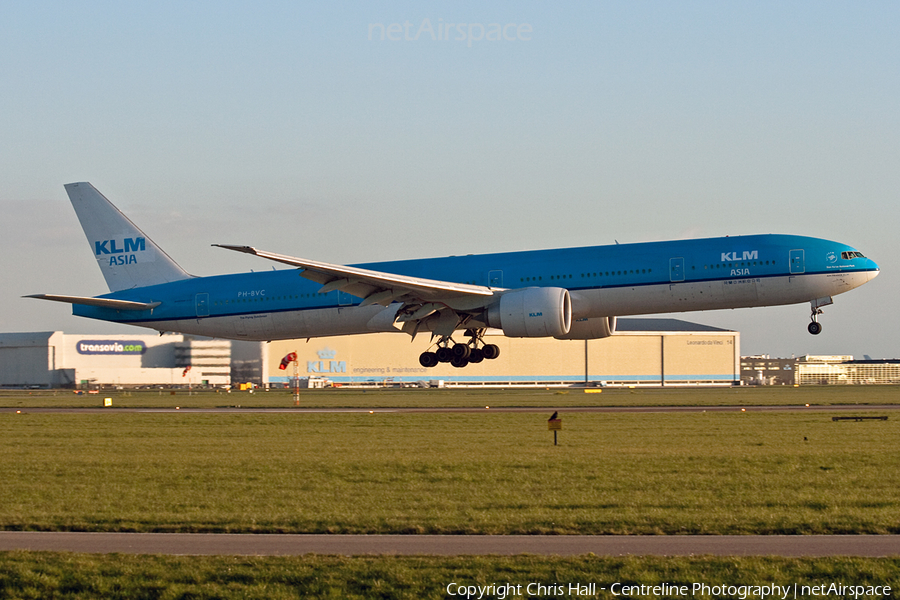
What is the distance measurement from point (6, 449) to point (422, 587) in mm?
25456

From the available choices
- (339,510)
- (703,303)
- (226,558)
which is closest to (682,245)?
(703,303)

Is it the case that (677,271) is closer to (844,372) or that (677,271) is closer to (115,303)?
(115,303)

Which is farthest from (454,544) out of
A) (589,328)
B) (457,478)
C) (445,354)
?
(589,328)

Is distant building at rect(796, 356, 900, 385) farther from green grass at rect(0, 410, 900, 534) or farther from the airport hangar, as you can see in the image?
green grass at rect(0, 410, 900, 534)

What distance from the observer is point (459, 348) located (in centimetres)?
4281

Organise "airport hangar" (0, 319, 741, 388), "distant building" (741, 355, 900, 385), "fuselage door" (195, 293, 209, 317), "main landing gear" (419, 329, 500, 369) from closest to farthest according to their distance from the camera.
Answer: "main landing gear" (419, 329, 500, 369)
"fuselage door" (195, 293, 209, 317)
"airport hangar" (0, 319, 741, 388)
"distant building" (741, 355, 900, 385)

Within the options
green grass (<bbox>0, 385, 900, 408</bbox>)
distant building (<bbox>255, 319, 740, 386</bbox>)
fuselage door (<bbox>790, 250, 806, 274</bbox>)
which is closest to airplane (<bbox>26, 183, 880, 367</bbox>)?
fuselage door (<bbox>790, 250, 806, 274</bbox>)

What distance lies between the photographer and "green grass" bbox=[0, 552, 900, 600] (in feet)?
44.5

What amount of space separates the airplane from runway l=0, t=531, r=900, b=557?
1639cm

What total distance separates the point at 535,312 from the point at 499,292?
2.56m

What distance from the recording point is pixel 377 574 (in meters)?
14.2

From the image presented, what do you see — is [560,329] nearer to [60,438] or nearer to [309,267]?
[309,267]

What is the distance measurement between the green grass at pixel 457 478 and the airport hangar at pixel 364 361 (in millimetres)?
74811

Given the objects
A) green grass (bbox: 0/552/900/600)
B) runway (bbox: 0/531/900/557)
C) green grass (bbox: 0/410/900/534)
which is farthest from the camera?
green grass (bbox: 0/410/900/534)
